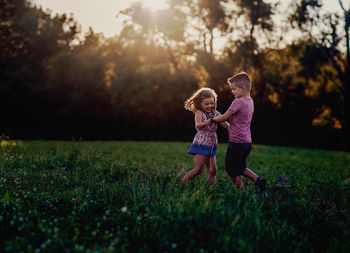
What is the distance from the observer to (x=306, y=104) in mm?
25953

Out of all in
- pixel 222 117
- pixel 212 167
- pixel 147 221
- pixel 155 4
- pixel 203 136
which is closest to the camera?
pixel 147 221

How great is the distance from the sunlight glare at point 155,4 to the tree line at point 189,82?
0.36 meters

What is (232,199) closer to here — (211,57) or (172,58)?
(211,57)

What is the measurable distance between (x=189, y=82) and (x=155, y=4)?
7.12 meters

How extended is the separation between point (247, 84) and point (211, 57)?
69.5 feet

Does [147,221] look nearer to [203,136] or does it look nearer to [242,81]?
[203,136]

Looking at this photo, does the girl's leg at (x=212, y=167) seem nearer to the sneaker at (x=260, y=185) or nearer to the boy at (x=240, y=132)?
the boy at (x=240, y=132)

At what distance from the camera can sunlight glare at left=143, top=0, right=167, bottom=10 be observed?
24.7 m

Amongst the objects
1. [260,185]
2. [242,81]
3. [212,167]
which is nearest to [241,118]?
[242,81]

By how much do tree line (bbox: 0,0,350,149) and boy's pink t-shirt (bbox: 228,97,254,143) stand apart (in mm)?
19272

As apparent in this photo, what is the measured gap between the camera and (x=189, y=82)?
25688 mm

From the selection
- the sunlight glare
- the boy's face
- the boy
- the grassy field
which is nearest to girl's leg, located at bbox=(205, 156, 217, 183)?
the boy

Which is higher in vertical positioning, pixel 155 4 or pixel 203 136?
pixel 155 4

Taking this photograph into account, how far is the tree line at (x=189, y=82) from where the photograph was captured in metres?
24.2
